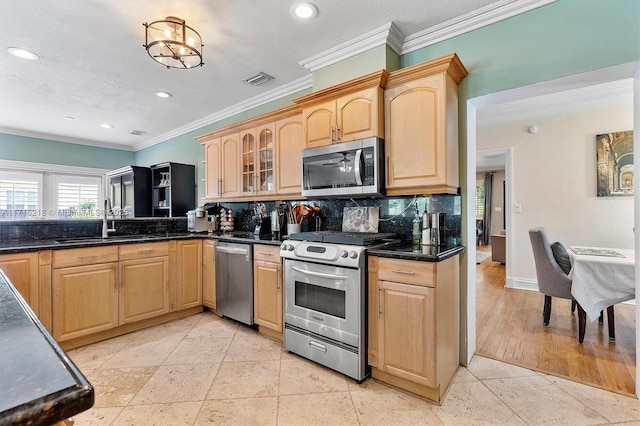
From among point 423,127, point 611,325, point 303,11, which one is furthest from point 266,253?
point 611,325

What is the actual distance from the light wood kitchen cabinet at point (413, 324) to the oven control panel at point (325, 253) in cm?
11

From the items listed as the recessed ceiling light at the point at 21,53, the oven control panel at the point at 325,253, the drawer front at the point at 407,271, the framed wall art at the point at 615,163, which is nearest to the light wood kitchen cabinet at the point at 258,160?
the oven control panel at the point at 325,253

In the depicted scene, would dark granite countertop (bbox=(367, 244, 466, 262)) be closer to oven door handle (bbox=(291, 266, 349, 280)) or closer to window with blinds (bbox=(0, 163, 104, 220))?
oven door handle (bbox=(291, 266, 349, 280))

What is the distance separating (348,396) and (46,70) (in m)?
4.20

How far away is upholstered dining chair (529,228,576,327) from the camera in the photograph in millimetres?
2912

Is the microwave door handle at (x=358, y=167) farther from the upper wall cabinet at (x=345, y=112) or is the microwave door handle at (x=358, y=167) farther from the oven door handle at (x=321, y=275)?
the oven door handle at (x=321, y=275)

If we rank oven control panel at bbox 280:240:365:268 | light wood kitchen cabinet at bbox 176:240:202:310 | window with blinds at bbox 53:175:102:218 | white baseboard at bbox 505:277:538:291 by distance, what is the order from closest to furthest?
oven control panel at bbox 280:240:365:268, light wood kitchen cabinet at bbox 176:240:202:310, white baseboard at bbox 505:277:538:291, window with blinds at bbox 53:175:102:218

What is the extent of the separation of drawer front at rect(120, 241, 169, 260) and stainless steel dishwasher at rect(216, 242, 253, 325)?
1.79 ft

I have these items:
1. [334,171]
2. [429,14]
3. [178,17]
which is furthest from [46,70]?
[429,14]

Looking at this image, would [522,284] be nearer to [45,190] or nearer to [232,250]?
[232,250]

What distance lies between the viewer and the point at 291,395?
1991 mm

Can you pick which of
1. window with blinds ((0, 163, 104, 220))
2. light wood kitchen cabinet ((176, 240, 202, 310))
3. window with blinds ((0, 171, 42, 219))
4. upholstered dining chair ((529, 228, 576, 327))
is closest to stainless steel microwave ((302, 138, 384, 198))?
light wood kitchen cabinet ((176, 240, 202, 310))

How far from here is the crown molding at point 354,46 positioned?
247cm

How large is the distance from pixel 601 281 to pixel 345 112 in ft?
8.57
